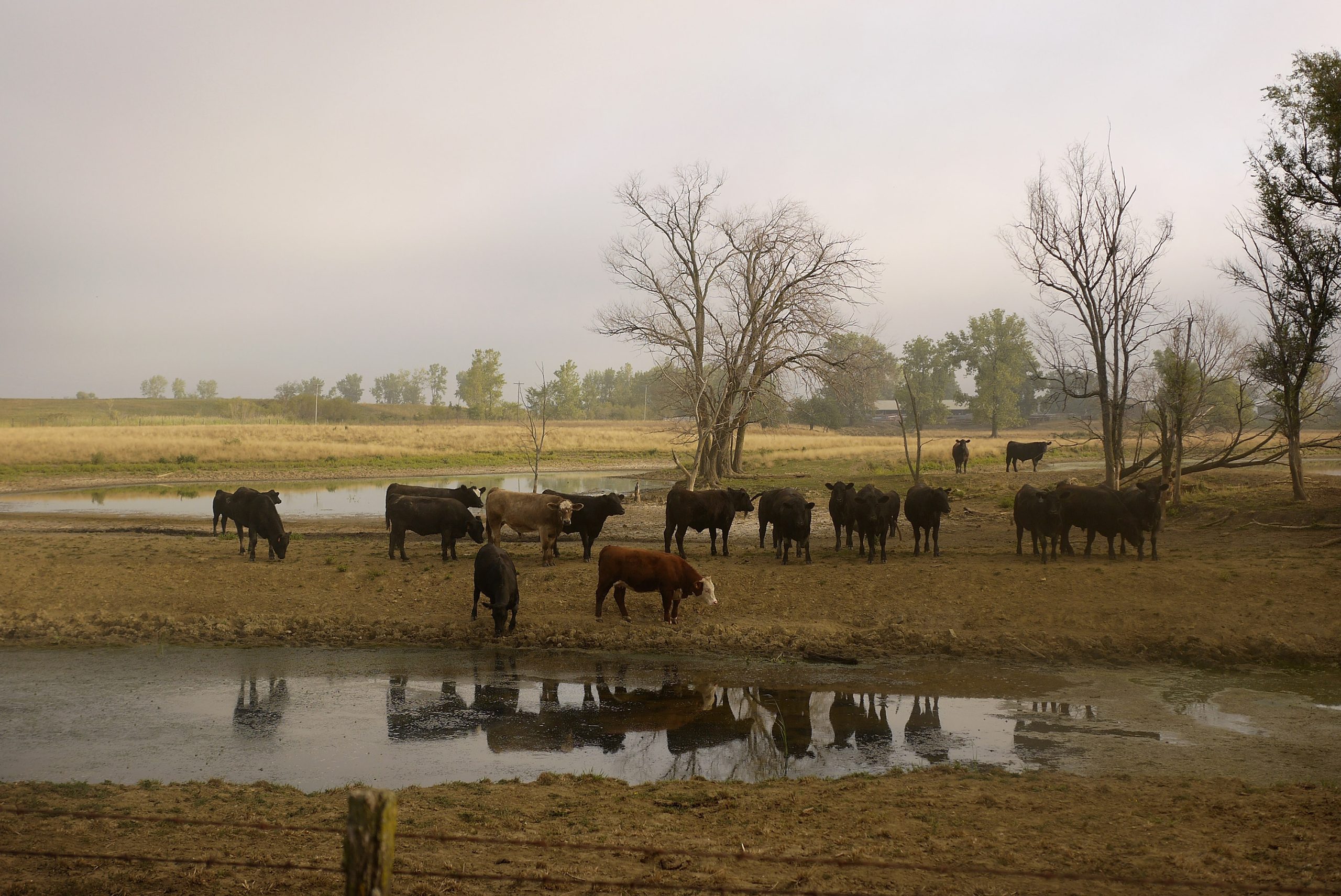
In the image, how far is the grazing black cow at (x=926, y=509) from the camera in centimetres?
1673

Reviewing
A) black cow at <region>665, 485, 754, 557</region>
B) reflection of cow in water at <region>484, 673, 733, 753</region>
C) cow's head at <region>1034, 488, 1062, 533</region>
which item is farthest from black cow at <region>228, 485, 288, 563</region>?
cow's head at <region>1034, 488, 1062, 533</region>

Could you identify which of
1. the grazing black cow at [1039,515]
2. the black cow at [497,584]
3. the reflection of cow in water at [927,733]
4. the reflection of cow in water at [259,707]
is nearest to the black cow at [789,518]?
the grazing black cow at [1039,515]

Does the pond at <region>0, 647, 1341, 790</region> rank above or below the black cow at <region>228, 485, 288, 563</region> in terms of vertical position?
below

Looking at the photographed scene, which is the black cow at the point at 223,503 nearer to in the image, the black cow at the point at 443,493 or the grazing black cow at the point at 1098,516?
the black cow at the point at 443,493

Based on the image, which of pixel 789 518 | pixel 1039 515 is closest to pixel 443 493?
pixel 789 518

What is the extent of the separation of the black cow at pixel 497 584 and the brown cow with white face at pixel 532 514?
355cm

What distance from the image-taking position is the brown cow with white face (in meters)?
16.1

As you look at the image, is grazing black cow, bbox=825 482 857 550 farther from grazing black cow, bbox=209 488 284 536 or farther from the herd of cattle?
grazing black cow, bbox=209 488 284 536

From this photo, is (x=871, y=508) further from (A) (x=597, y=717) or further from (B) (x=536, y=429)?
(B) (x=536, y=429)

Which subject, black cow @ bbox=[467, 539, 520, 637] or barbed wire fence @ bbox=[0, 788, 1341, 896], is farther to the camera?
black cow @ bbox=[467, 539, 520, 637]

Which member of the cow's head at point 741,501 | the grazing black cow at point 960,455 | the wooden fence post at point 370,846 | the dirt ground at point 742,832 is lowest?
the dirt ground at point 742,832

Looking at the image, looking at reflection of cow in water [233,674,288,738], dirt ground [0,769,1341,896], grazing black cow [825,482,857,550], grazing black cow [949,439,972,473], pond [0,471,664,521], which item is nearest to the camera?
dirt ground [0,769,1341,896]

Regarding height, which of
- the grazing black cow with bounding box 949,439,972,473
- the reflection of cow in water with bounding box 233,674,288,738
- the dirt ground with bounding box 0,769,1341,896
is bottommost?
the reflection of cow in water with bounding box 233,674,288,738

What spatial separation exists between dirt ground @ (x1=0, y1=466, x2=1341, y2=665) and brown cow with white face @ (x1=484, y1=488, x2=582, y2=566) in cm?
55
